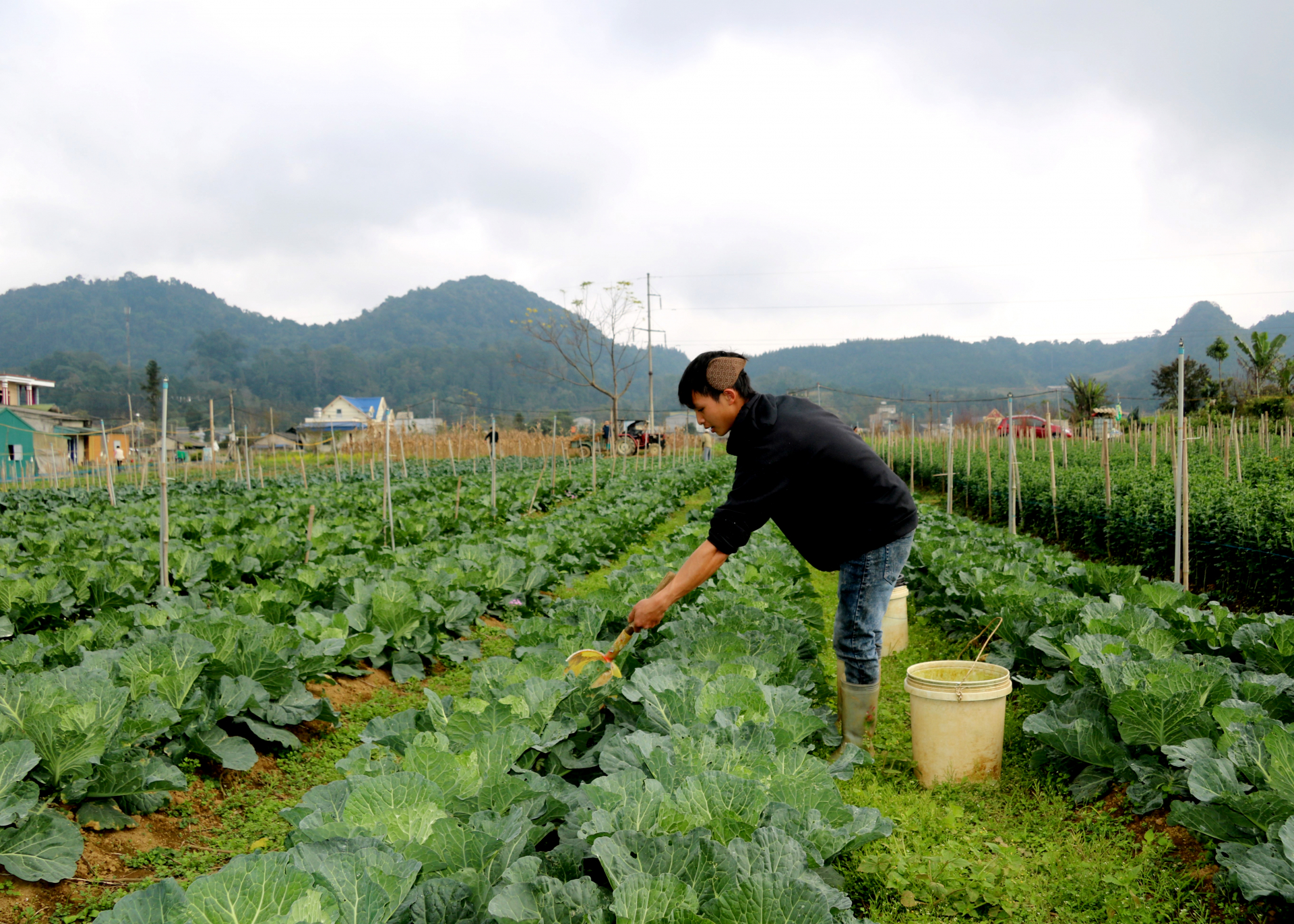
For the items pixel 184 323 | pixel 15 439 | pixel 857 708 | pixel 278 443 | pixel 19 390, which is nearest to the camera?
A: pixel 857 708

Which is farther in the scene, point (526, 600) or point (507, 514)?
point (507, 514)

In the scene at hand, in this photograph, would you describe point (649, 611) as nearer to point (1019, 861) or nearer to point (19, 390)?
point (1019, 861)

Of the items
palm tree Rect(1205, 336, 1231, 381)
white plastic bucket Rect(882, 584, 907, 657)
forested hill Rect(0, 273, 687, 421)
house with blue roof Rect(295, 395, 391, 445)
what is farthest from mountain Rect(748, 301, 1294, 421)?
white plastic bucket Rect(882, 584, 907, 657)

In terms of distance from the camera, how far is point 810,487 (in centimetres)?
334

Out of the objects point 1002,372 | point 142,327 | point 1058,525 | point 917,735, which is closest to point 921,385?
point 1002,372

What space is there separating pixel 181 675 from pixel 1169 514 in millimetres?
8863

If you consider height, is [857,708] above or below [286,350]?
below

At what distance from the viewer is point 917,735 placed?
345 centimetres

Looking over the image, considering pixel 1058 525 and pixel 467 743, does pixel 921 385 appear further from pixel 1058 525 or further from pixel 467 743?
pixel 467 743

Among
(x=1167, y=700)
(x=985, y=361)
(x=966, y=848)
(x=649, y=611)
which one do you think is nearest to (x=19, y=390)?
(x=649, y=611)

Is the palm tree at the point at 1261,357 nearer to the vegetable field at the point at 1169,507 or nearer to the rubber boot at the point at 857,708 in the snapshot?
the vegetable field at the point at 1169,507

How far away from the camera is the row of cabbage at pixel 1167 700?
89.1 inches

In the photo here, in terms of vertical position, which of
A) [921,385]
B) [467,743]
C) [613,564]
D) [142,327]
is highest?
[142,327]

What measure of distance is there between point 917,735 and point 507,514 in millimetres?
9971
